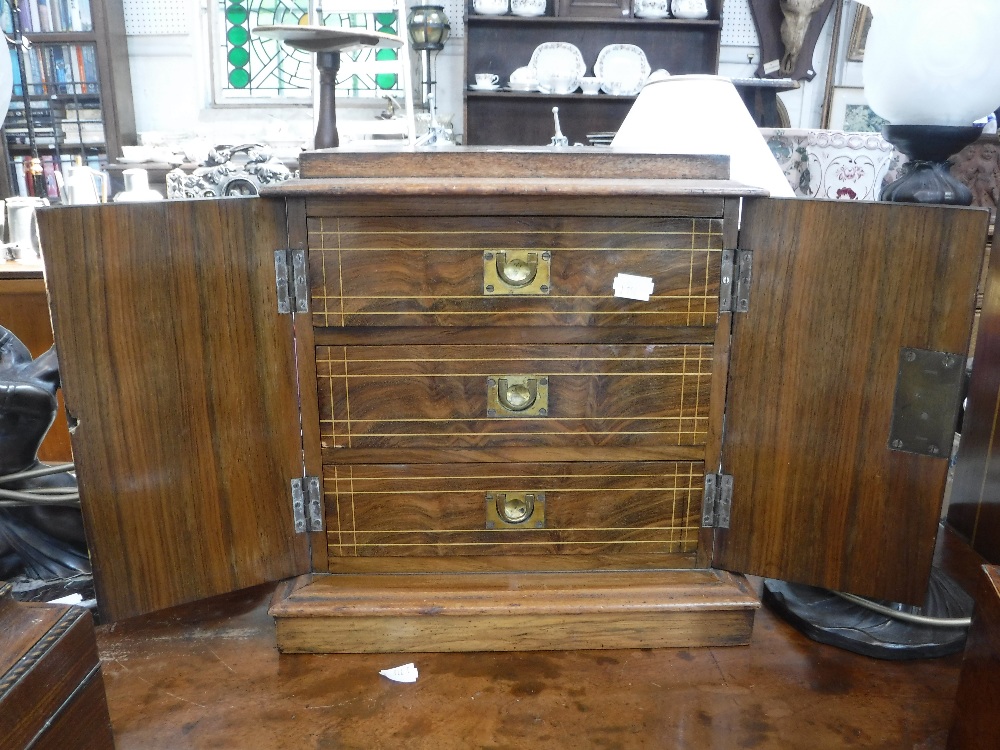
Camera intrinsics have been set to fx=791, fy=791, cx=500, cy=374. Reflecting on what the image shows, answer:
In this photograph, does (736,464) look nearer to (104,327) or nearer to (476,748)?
(476,748)

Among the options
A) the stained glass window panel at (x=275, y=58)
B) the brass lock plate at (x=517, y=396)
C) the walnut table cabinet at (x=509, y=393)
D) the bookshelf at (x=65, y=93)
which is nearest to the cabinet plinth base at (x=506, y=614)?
the walnut table cabinet at (x=509, y=393)

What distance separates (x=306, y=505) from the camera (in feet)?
3.41

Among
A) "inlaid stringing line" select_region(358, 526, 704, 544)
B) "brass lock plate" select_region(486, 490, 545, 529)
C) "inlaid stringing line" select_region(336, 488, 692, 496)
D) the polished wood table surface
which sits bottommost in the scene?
the polished wood table surface

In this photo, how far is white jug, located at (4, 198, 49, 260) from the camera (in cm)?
228

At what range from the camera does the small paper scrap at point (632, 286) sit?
96cm

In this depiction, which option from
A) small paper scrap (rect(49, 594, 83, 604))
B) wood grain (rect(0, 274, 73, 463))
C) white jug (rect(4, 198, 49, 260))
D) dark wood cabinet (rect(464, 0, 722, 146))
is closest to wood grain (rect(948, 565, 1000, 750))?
small paper scrap (rect(49, 594, 83, 604))

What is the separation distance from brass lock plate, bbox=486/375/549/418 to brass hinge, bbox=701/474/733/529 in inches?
9.6

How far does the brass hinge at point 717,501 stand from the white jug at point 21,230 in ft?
6.79

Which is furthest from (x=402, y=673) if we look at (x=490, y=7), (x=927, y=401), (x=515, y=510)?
(x=490, y=7)

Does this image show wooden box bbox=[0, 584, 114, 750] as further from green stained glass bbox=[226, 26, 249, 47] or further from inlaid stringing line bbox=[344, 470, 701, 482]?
green stained glass bbox=[226, 26, 249, 47]

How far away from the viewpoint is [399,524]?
1.06m

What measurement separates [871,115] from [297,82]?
2.72 meters

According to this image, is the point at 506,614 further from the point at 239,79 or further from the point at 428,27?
the point at 239,79

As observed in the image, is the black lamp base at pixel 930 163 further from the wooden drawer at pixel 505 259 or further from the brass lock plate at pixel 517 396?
the brass lock plate at pixel 517 396
